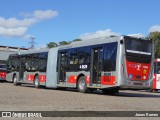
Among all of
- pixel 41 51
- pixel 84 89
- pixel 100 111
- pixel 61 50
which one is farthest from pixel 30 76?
pixel 100 111

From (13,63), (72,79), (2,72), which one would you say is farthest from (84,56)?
(2,72)

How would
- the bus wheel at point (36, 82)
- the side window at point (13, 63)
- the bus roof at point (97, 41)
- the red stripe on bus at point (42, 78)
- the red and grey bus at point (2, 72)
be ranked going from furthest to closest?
the red and grey bus at point (2, 72) → the side window at point (13, 63) → the bus wheel at point (36, 82) → the red stripe on bus at point (42, 78) → the bus roof at point (97, 41)

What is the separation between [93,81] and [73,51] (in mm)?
3490

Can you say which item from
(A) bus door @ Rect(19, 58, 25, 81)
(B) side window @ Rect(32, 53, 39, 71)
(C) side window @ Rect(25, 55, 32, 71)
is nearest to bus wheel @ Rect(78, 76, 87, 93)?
(B) side window @ Rect(32, 53, 39, 71)

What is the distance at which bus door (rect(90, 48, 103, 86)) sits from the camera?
2177 centimetres

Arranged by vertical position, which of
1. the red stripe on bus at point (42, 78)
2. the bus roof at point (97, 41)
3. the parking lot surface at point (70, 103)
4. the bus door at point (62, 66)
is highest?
the bus roof at point (97, 41)

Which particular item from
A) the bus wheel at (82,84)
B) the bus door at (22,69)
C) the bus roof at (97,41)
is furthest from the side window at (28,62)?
the bus wheel at (82,84)

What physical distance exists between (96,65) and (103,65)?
783 mm

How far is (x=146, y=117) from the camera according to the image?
35.9 feet

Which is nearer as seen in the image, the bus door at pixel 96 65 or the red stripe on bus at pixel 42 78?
the bus door at pixel 96 65

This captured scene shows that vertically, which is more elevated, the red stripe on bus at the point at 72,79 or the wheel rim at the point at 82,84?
the red stripe on bus at the point at 72,79

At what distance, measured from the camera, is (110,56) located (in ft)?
68.6

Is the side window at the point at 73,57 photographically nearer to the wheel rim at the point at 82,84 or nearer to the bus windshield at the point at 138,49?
the wheel rim at the point at 82,84

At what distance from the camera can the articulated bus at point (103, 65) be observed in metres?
20.5
